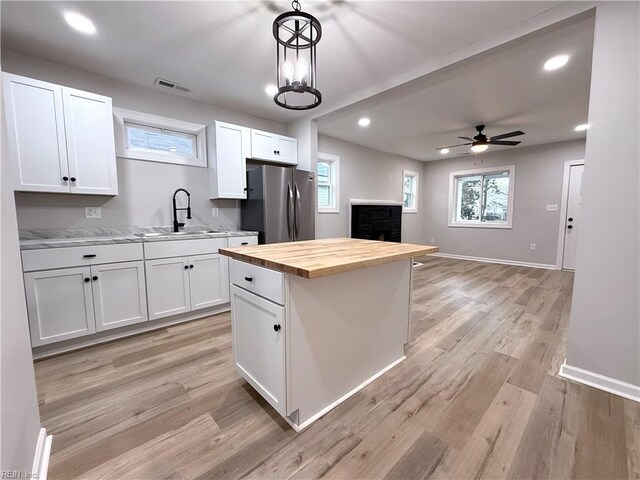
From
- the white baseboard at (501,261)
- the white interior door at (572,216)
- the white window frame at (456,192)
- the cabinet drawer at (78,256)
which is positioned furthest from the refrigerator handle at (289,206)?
the white interior door at (572,216)

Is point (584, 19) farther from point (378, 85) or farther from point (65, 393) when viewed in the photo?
point (65, 393)

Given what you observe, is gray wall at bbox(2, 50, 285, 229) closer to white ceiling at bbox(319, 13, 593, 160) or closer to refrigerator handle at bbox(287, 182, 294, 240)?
refrigerator handle at bbox(287, 182, 294, 240)

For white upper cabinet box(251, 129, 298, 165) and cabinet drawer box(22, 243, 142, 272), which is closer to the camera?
cabinet drawer box(22, 243, 142, 272)

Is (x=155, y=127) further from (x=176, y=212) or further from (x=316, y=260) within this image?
(x=316, y=260)

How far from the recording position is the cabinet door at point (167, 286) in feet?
8.48

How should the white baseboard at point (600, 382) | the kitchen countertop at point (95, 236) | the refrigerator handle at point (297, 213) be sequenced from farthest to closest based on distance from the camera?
the refrigerator handle at point (297, 213), the kitchen countertop at point (95, 236), the white baseboard at point (600, 382)

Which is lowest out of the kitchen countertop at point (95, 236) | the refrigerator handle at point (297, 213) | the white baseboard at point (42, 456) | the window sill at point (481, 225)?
the white baseboard at point (42, 456)

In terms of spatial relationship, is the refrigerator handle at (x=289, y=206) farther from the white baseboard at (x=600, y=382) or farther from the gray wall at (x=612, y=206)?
the white baseboard at (x=600, y=382)

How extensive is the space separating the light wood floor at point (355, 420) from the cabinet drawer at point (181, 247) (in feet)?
2.66

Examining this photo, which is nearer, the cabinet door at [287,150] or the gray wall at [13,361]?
the gray wall at [13,361]

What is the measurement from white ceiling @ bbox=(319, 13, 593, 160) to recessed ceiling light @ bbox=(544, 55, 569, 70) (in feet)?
0.16

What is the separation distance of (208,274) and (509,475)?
280 centimetres

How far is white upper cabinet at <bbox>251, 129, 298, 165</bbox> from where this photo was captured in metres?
3.46

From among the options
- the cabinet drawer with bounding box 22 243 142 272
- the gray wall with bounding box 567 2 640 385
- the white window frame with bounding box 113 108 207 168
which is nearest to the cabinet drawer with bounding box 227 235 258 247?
the cabinet drawer with bounding box 22 243 142 272
